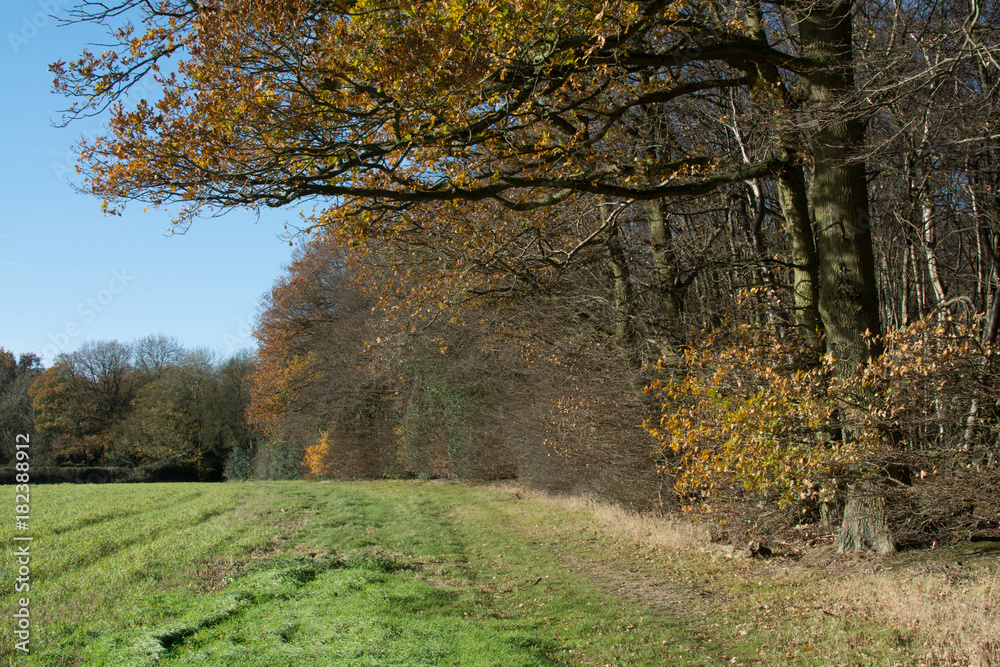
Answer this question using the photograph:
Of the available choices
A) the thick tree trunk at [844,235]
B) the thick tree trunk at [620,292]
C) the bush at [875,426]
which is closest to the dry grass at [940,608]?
the bush at [875,426]

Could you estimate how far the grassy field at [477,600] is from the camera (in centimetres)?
579

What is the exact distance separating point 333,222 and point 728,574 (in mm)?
7434

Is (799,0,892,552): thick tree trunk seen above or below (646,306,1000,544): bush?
above

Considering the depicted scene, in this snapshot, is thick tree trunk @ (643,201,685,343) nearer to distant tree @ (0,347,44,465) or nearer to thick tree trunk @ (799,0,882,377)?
thick tree trunk @ (799,0,882,377)

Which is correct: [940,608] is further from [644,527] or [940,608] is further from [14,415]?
[14,415]

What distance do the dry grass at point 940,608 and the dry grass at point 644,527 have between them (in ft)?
11.9

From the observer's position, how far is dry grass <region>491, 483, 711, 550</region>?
1116 centimetres

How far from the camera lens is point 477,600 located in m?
8.23

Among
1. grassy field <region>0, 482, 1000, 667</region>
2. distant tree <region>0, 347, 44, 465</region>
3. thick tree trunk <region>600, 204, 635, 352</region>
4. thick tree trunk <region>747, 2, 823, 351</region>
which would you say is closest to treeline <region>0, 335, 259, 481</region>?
distant tree <region>0, 347, 44, 465</region>

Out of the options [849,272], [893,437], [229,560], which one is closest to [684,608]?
[893,437]

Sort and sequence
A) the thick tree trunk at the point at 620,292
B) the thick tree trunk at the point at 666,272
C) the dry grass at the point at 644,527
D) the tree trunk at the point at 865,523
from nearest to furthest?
the tree trunk at the point at 865,523 < the dry grass at the point at 644,527 < the thick tree trunk at the point at 666,272 < the thick tree trunk at the point at 620,292

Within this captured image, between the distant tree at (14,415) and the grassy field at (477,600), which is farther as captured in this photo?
the distant tree at (14,415)

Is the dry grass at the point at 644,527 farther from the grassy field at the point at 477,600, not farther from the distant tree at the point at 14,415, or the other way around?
the distant tree at the point at 14,415

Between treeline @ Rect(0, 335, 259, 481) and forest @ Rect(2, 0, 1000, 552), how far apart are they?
35.6 m
